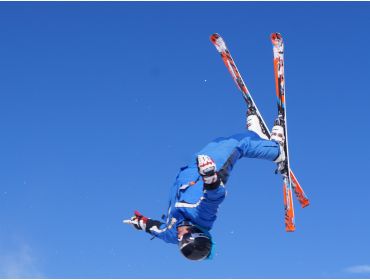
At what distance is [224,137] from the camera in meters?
12.3

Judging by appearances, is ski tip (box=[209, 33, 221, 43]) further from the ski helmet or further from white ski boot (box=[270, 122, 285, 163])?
the ski helmet

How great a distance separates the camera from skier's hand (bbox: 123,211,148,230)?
12.3 m

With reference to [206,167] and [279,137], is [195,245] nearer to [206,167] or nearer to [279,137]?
[206,167]

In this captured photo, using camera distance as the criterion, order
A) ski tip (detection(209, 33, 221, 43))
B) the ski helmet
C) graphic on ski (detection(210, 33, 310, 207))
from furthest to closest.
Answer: ski tip (detection(209, 33, 221, 43)) → graphic on ski (detection(210, 33, 310, 207)) → the ski helmet

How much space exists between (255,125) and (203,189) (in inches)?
151

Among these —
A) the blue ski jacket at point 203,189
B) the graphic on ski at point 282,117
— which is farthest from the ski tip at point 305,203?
the blue ski jacket at point 203,189

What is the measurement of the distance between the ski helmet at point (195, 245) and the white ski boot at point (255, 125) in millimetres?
3414

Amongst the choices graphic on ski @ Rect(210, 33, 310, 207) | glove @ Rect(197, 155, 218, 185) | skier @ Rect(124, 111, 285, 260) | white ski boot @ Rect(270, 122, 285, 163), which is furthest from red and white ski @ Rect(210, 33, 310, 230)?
glove @ Rect(197, 155, 218, 185)

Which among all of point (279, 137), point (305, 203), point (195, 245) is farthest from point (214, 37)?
point (195, 245)

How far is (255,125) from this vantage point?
44.2 feet

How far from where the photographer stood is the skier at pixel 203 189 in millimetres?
10038

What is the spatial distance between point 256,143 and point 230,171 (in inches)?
47.3

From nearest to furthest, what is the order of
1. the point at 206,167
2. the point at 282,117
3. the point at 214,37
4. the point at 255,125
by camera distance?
1. the point at 206,167
2. the point at 255,125
3. the point at 282,117
4. the point at 214,37

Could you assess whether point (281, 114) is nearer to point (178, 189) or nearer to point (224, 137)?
point (224, 137)
